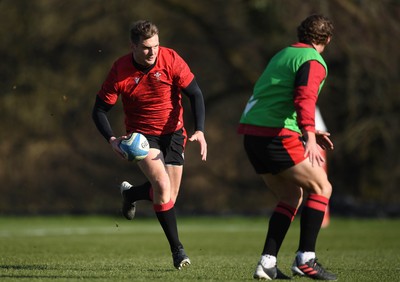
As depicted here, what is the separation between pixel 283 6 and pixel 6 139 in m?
8.32

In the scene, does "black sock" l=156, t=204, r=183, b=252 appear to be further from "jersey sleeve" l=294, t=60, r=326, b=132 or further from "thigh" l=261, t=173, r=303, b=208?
"jersey sleeve" l=294, t=60, r=326, b=132

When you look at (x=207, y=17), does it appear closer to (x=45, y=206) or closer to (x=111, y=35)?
(x=111, y=35)

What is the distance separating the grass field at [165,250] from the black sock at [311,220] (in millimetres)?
530

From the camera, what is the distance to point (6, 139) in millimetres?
24234

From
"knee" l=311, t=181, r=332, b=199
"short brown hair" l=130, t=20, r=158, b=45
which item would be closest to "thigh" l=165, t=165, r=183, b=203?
"short brown hair" l=130, t=20, r=158, b=45

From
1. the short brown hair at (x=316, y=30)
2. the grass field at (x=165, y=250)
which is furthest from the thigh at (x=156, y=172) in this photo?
the short brown hair at (x=316, y=30)

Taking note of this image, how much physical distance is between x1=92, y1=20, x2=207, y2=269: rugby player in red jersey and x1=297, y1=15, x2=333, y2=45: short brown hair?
54.7 inches

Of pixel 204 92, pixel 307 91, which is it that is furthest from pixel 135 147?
pixel 204 92

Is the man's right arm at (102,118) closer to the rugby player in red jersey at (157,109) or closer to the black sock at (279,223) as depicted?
the rugby player in red jersey at (157,109)

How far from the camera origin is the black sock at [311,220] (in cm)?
726

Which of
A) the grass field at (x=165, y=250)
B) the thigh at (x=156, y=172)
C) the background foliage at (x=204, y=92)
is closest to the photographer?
the grass field at (x=165, y=250)

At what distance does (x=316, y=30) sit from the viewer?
7199mm

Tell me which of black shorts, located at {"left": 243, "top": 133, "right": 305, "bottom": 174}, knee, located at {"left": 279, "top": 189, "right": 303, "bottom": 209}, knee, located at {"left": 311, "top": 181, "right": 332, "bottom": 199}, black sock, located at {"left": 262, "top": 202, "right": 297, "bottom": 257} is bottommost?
black sock, located at {"left": 262, "top": 202, "right": 297, "bottom": 257}

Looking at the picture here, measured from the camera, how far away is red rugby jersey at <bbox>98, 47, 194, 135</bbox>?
8.33 m
